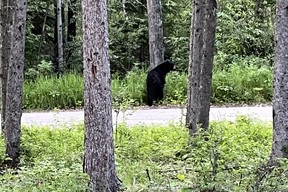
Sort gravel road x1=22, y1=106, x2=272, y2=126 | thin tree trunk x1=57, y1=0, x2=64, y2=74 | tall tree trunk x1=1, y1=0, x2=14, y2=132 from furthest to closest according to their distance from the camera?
thin tree trunk x1=57, y1=0, x2=64, y2=74
gravel road x1=22, y1=106, x2=272, y2=126
tall tree trunk x1=1, y1=0, x2=14, y2=132

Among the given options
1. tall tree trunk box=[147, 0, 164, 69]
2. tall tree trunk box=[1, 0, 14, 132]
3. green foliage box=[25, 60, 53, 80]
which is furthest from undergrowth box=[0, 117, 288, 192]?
green foliage box=[25, 60, 53, 80]

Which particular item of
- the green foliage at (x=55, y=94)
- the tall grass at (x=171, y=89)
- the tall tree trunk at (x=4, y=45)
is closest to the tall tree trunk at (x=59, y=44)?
the tall grass at (x=171, y=89)

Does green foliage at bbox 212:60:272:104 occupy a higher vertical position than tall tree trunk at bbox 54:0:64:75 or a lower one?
lower

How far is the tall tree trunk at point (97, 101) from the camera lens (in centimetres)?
595

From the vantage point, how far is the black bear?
15.7 metres

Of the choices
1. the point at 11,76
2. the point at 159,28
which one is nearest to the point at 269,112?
the point at 159,28

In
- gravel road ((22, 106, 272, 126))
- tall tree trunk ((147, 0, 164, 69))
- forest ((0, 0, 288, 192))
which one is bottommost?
gravel road ((22, 106, 272, 126))

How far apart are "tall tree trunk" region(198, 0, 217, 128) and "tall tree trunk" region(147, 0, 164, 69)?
7.28m

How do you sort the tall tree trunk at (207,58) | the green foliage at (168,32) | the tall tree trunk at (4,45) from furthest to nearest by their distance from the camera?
the green foliage at (168,32), the tall tree trunk at (4,45), the tall tree trunk at (207,58)

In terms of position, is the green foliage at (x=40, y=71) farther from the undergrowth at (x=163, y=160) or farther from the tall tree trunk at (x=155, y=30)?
the undergrowth at (x=163, y=160)

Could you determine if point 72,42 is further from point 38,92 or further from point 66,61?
point 38,92

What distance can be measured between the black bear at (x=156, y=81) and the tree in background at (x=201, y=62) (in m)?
6.18

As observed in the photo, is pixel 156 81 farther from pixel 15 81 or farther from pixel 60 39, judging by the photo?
pixel 15 81

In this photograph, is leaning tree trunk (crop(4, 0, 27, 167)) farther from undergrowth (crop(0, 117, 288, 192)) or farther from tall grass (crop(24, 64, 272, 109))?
tall grass (crop(24, 64, 272, 109))
